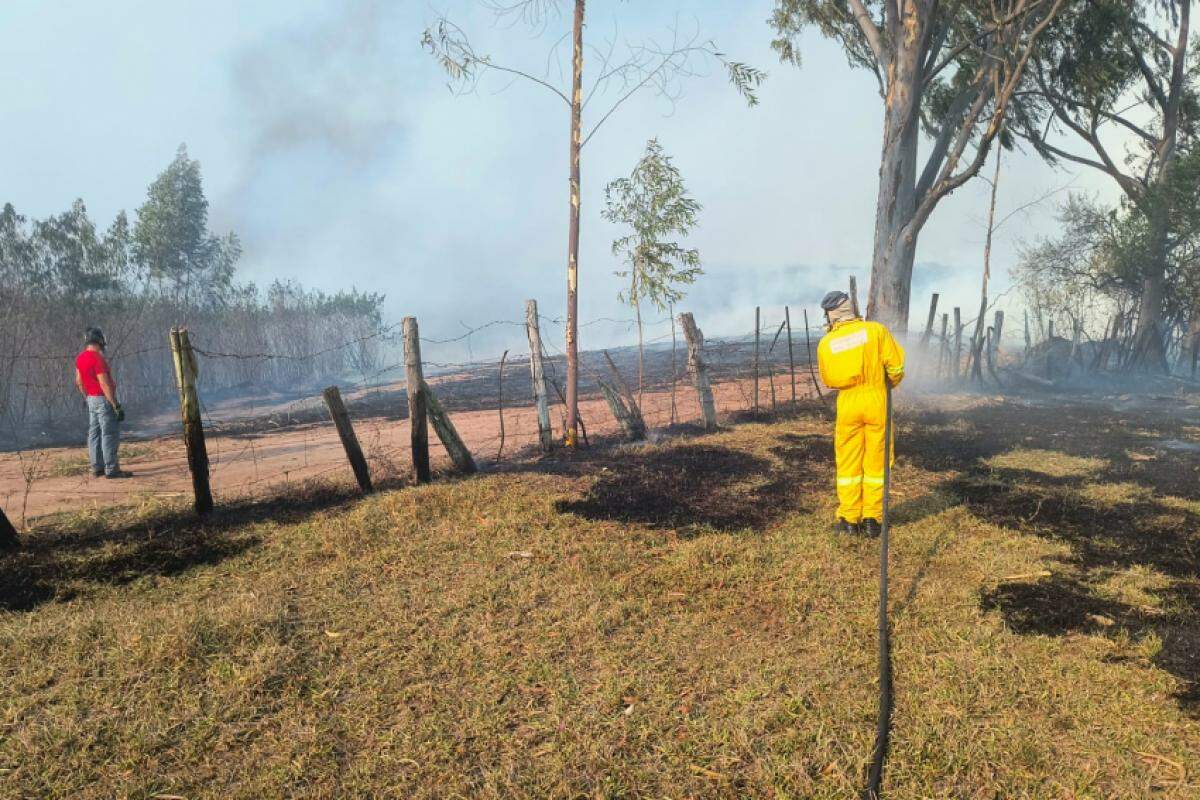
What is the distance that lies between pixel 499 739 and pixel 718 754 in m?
1.02

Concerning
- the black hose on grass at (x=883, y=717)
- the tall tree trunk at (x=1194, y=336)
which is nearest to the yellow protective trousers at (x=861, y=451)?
the black hose on grass at (x=883, y=717)

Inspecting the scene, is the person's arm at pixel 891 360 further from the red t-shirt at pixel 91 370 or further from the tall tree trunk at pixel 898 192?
the tall tree trunk at pixel 898 192

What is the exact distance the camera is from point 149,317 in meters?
21.0

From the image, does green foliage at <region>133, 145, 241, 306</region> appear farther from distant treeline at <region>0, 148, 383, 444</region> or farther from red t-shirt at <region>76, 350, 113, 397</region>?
red t-shirt at <region>76, 350, 113, 397</region>

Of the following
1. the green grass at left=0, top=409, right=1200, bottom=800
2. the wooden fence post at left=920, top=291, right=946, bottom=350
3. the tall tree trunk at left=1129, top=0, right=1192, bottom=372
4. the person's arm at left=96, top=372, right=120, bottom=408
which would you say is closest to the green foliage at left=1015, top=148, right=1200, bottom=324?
the tall tree trunk at left=1129, top=0, right=1192, bottom=372

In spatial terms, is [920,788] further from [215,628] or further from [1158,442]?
[1158,442]

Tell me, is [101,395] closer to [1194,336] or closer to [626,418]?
[626,418]

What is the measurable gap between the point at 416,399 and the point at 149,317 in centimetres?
1806

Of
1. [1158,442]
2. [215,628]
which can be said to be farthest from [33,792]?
[1158,442]

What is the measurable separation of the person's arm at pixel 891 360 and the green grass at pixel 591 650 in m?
1.38

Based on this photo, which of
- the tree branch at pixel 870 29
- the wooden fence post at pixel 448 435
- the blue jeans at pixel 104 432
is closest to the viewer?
the wooden fence post at pixel 448 435

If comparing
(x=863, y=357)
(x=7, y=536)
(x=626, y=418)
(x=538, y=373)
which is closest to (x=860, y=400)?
(x=863, y=357)

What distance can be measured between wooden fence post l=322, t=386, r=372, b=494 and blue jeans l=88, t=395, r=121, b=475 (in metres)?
3.96

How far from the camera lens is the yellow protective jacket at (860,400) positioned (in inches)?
223
